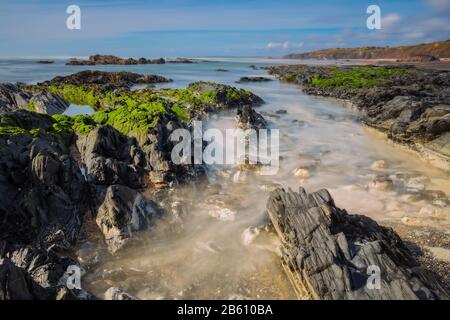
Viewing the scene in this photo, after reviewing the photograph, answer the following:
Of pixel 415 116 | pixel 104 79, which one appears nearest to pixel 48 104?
pixel 104 79

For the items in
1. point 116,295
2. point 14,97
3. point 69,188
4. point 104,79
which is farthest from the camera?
point 104,79

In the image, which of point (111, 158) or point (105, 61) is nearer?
point (111, 158)

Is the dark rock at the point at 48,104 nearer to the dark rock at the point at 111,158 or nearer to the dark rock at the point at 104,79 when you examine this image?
the dark rock at the point at 111,158

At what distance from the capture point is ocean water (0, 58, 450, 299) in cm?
1276

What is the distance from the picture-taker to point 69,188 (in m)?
16.4

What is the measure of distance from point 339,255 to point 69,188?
38.0 ft

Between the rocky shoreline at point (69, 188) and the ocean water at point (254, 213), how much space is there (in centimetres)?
122

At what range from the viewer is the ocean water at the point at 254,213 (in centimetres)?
1276

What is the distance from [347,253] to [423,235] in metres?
5.72

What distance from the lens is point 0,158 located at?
15859 millimetres

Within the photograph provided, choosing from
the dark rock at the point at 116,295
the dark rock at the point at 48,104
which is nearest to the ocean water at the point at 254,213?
the dark rock at the point at 116,295

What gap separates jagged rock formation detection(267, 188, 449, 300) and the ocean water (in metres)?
0.96

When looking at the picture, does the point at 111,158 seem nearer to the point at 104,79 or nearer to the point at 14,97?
the point at 14,97

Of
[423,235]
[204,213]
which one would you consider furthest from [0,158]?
[423,235]
